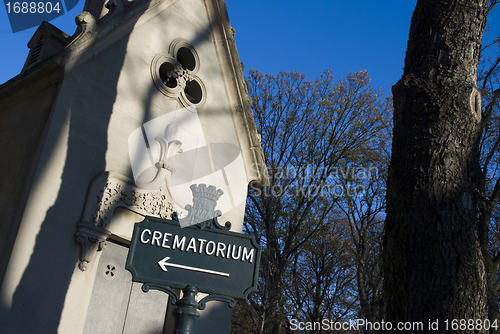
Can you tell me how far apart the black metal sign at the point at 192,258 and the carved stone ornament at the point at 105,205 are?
3.81m

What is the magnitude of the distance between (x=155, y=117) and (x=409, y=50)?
5448mm

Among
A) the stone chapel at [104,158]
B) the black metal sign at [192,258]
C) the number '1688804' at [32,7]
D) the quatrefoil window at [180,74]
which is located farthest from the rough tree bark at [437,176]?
the number '1688804' at [32,7]

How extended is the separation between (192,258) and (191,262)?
0.03 metres

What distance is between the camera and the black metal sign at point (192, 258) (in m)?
3.25

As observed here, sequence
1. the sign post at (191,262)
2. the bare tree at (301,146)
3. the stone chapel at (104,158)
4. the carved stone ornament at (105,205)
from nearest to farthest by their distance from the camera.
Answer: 1. the sign post at (191,262)
2. the stone chapel at (104,158)
3. the carved stone ornament at (105,205)
4. the bare tree at (301,146)

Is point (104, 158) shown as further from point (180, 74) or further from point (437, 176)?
point (437, 176)

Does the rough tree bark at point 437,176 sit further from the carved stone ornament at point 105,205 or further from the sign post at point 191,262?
the carved stone ornament at point 105,205

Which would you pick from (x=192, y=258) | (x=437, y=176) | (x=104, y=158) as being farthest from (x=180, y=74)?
(x=437, y=176)

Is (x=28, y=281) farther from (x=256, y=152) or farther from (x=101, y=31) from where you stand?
(x=256, y=152)

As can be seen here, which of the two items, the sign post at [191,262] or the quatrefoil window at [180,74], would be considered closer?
the sign post at [191,262]

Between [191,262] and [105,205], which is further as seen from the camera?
[105,205]

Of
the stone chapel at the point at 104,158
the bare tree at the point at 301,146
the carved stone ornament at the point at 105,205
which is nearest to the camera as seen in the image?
the stone chapel at the point at 104,158

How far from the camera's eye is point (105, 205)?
709 cm

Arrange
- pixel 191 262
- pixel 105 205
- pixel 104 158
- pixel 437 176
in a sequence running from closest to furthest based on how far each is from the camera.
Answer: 1. pixel 191 262
2. pixel 437 176
3. pixel 105 205
4. pixel 104 158
